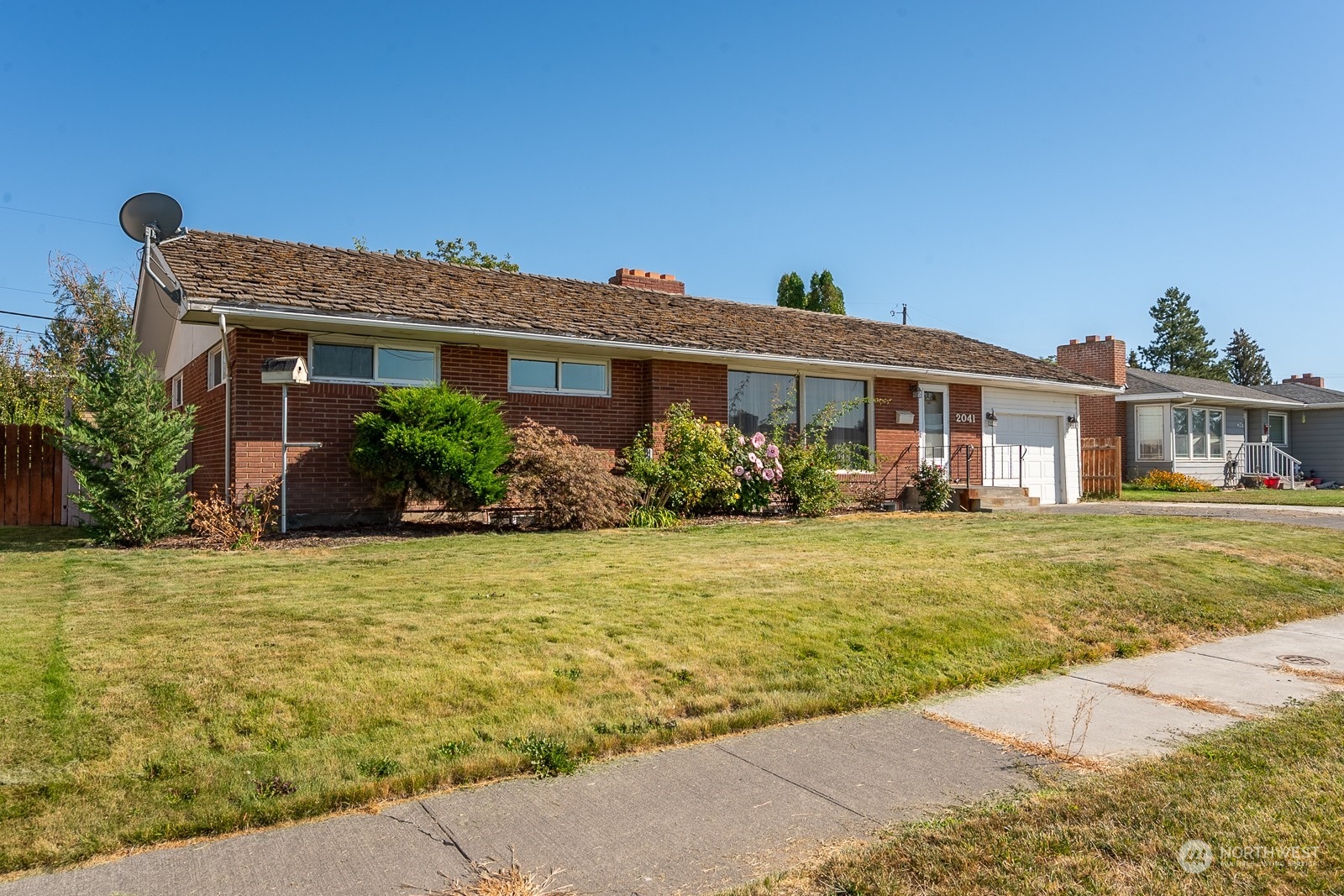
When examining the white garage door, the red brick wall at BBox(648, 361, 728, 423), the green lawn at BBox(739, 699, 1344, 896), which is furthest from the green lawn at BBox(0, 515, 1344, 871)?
the white garage door

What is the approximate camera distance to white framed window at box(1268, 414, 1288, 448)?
117ft

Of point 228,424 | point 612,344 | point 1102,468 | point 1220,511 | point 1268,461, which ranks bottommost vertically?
point 1220,511

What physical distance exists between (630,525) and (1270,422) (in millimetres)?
32319

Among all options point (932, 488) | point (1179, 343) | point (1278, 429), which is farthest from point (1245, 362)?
point (932, 488)

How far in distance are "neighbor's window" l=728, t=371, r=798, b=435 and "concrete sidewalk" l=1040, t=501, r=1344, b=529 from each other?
5632 mm

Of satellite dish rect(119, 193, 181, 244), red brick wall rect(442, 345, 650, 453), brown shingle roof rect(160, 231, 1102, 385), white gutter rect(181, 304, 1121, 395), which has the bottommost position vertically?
red brick wall rect(442, 345, 650, 453)

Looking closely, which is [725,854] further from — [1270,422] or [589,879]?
[1270,422]

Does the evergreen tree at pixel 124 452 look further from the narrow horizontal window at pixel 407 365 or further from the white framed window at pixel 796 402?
the white framed window at pixel 796 402

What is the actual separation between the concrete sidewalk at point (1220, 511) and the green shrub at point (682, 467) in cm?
691

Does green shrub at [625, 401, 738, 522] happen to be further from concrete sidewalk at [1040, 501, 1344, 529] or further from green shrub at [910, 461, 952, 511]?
concrete sidewalk at [1040, 501, 1344, 529]

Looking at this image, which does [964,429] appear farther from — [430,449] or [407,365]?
[430,449]

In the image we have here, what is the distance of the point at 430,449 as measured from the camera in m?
12.3

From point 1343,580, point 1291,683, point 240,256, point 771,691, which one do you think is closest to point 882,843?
point 771,691

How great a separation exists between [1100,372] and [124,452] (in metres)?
28.4
